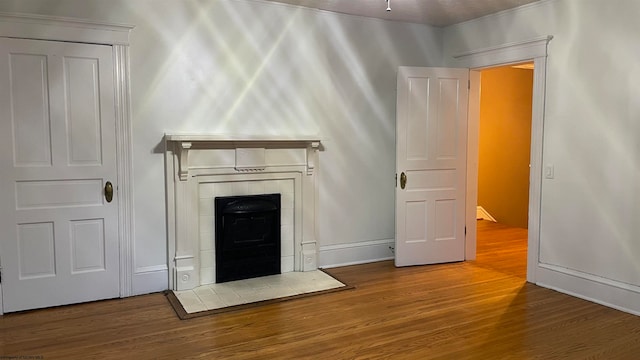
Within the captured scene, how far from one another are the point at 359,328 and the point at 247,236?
4.97 feet

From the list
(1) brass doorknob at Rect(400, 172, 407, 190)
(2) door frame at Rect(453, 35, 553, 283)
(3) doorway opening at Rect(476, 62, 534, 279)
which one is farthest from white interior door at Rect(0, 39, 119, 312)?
(3) doorway opening at Rect(476, 62, 534, 279)

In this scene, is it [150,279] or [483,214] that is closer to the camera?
[150,279]

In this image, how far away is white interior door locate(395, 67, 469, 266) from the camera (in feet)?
16.1

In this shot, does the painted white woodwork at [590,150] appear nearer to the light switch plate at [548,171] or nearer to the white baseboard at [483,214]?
the light switch plate at [548,171]

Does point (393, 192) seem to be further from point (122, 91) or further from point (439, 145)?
point (122, 91)

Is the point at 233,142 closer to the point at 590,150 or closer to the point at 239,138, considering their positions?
the point at 239,138

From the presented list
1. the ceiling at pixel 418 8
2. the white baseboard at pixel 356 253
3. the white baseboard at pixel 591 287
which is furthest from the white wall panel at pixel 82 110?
the white baseboard at pixel 591 287

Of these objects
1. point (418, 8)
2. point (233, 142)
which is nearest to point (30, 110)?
point (233, 142)

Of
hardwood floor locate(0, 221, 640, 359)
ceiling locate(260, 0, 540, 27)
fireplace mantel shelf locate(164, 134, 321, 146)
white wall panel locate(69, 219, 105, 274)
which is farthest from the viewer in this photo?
ceiling locate(260, 0, 540, 27)

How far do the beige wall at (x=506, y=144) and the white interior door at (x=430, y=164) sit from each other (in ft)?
8.18

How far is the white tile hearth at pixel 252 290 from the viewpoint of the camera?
3.89m

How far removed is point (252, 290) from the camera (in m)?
4.18

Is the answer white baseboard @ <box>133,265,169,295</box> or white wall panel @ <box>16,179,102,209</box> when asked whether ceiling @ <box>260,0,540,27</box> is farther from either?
white baseboard @ <box>133,265,169,295</box>

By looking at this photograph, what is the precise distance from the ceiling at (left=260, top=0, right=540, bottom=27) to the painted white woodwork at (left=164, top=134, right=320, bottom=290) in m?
1.26
